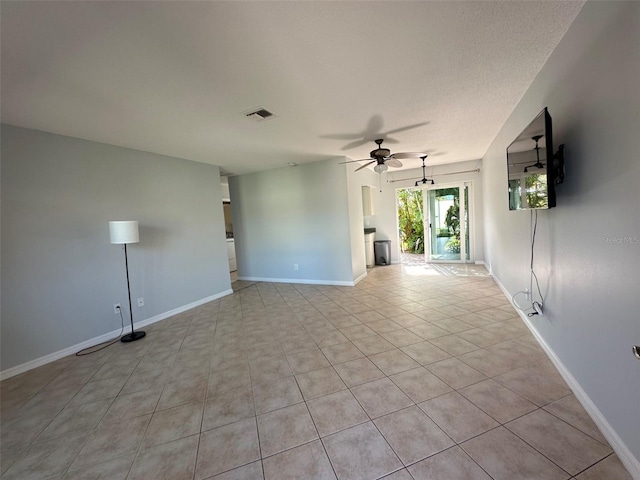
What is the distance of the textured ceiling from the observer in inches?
55.8

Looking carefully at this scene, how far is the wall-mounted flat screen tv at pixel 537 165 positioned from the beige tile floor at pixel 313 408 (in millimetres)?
1370

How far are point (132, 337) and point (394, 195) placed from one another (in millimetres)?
6145

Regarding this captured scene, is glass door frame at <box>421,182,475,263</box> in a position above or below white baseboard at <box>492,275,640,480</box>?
above

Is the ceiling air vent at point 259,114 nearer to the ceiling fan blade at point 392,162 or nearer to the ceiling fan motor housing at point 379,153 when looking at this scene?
the ceiling fan motor housing at point 379,153

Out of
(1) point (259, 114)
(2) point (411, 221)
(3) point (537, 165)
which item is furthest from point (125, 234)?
(2) point (411, 221)

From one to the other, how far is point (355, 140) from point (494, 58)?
191 cm

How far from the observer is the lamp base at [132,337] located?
3075mm

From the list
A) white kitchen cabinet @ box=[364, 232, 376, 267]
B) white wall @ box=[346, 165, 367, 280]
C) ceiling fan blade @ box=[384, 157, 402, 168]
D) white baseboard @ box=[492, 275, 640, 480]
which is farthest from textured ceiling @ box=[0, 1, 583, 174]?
white kitchen cabinet @ box=[364, 232, 376, 267]

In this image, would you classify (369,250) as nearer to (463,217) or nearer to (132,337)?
(463,217)

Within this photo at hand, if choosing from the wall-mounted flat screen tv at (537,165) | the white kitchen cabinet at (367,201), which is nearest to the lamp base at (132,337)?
the wall-mounted flat screen tv at (537,165)

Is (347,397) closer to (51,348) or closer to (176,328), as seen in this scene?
(176,328)

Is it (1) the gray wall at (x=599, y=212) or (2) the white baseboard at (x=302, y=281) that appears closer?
(1) the gray wall at (x=599, y=212)

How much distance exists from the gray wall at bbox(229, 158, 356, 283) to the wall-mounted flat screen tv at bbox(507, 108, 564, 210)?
9.47 feet

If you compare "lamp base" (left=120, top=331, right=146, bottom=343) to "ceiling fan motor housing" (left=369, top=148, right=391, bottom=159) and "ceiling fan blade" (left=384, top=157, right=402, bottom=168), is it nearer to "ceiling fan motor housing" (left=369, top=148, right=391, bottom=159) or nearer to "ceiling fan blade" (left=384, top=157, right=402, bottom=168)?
"ceiling fan motor housing" (left=369, top=148, right=391, bottom=159)
